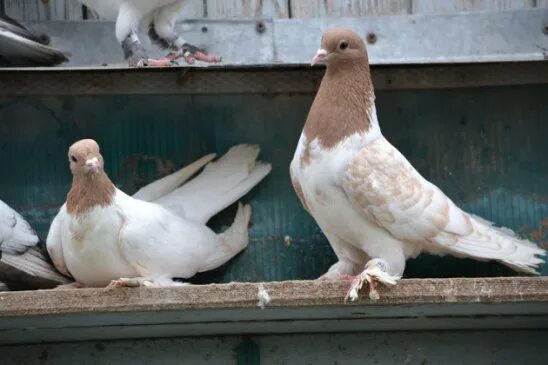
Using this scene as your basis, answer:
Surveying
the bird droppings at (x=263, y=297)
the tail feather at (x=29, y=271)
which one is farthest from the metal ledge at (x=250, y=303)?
the tail feather at (x=29, y=271)

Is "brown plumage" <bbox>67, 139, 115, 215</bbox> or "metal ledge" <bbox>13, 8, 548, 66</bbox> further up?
"metal ledge" <bbox>13, 8, 548, 66</bbox>

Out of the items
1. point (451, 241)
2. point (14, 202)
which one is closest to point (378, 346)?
point (451, 241)

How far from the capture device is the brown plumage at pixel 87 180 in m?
4.74

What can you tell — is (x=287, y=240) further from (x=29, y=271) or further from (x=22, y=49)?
(x=22, y=49)

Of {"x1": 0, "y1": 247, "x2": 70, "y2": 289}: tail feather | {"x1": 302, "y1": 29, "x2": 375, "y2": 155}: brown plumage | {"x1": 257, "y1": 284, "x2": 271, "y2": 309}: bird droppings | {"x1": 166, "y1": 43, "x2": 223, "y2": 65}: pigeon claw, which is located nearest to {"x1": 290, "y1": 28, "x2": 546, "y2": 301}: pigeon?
{"x1": 302, "y1": 29, "x2": 375, "y2": 155}: brown plumage

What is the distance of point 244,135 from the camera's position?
17.7 ft

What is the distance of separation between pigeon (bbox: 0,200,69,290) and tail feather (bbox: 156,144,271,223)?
474 millimetres

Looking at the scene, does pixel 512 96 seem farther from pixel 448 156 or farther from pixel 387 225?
pixel 387 225

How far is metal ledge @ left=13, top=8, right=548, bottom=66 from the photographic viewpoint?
17.6ft

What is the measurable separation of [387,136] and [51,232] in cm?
132

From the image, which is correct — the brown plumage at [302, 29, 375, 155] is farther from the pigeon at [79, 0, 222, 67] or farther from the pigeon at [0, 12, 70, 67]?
the pigeon at [0, 12, 70, 67]

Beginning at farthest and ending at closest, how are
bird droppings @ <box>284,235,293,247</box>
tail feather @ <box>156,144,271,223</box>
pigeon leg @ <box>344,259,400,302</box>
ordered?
bird droppings @ <box>284,235,293,247</box>
tail feather @ <box>156,144,271,223</box>
pigeon leg @ <box>344,259,400,302</box>

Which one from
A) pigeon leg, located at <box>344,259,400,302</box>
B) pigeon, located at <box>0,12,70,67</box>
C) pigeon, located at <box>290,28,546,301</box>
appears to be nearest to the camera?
pigeon leg, located at <box>344,259,400,302</box>

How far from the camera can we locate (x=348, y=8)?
5.54 m
